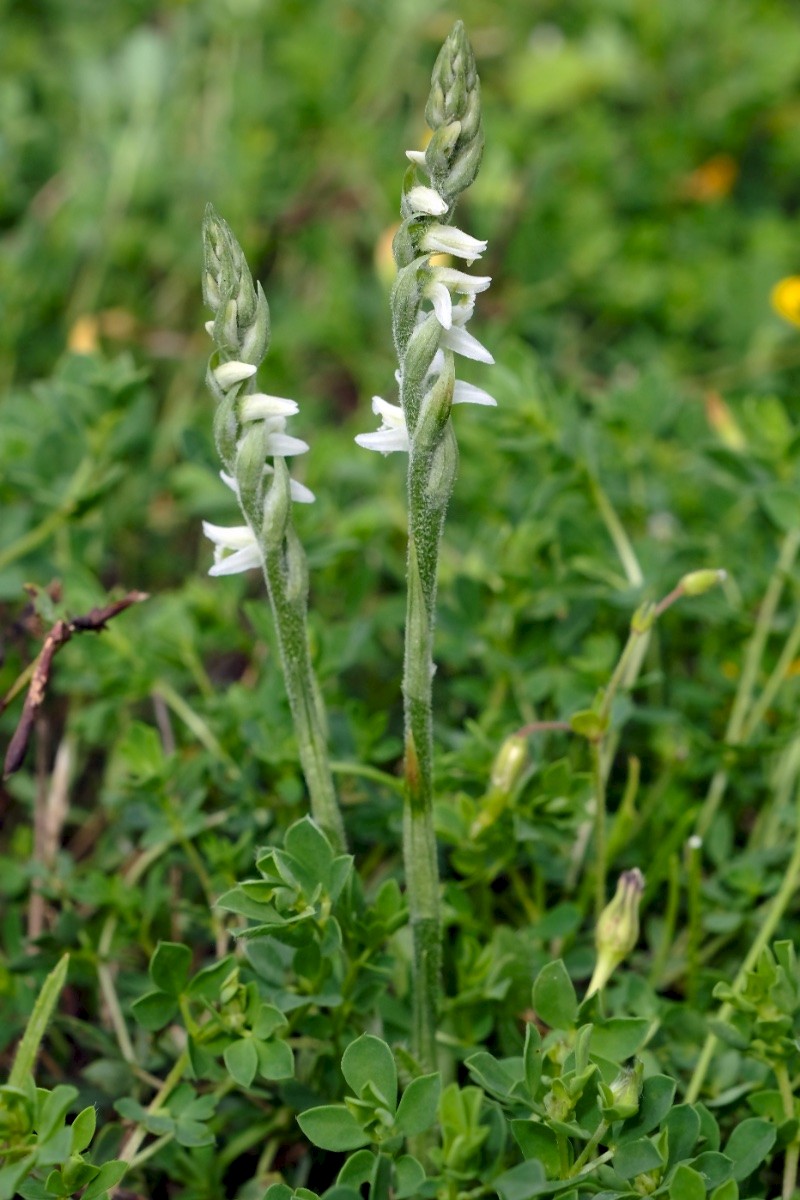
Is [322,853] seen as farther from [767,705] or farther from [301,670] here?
[767,705]

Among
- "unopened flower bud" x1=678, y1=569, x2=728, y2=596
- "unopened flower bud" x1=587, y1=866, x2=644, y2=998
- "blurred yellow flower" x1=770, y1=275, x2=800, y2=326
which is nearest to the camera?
"unopened flower bud" x1=587, y1=866, x2=644, y2=998

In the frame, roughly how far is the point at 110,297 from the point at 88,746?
1347 millimetres

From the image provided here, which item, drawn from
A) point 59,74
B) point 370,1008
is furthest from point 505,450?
point 59,74

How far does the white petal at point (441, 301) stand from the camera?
3.66ft

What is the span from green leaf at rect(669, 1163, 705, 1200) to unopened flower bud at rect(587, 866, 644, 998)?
248 millimetres

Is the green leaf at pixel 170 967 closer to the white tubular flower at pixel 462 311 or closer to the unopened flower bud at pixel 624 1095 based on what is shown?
the unopened flower bud at pixel 624 1095

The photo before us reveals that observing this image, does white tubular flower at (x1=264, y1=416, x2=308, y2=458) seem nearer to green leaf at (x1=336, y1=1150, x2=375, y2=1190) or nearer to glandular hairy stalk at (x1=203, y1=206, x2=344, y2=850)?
glandular hairy stalk at (x1=203, y1=206, x2=344, y2=850)

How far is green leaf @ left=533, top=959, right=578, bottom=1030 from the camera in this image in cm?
134

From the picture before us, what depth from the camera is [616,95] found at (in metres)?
3.59

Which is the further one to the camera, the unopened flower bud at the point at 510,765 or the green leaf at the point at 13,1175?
the unopened flower bud at the point at 510,765

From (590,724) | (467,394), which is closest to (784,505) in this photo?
(590,724)

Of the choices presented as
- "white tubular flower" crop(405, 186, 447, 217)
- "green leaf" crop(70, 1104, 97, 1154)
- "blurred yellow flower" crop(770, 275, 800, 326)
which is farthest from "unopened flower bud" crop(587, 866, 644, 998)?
"blurred yellow flower" crop(770, 275, 800, 326)

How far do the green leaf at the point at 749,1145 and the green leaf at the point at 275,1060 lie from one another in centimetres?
48

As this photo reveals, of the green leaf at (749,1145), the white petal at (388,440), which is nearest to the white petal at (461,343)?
the white petal at (388,440)
